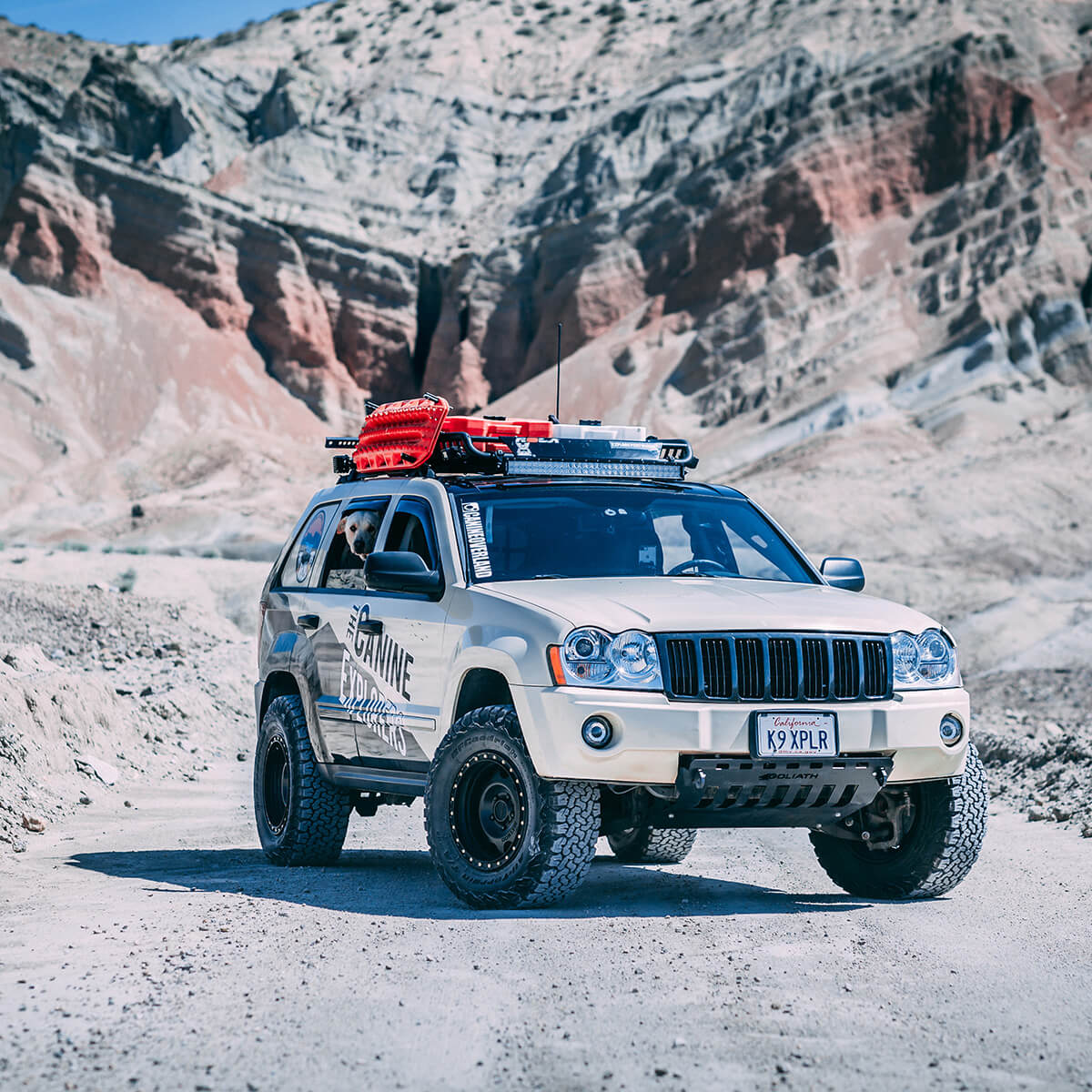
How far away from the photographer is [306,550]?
9.70 m

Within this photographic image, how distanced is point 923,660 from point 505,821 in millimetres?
2122

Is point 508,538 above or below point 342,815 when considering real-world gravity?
above

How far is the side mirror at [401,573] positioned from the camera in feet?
24.8

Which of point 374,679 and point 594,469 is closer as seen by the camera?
point 374,679

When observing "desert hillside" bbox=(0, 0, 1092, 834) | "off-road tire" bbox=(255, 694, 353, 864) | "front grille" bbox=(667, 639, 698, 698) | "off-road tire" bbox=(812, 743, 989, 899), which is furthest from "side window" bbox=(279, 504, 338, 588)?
"desert hillside" bbox=(0, 0, 1092, 834)

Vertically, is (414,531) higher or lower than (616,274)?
lower

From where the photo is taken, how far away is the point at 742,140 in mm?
76812

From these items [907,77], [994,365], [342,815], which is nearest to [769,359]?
[994,365]

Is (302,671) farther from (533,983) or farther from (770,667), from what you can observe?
(533,983)

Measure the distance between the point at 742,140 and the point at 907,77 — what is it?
8.42m

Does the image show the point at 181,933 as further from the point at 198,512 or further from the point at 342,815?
the point at 198,512

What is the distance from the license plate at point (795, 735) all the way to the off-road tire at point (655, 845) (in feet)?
7.80

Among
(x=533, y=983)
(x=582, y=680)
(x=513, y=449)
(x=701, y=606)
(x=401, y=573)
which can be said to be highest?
(x=513, y=449)

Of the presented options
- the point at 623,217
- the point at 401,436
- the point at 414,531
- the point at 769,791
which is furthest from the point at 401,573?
the point at 623,217
